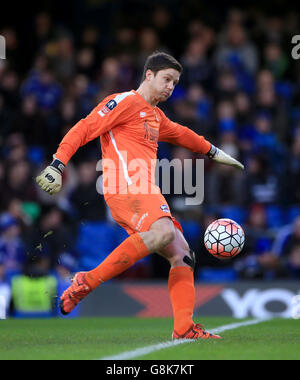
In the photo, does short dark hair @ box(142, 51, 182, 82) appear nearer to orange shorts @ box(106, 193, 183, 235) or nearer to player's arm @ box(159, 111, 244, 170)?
player's arm @ box(159, 111, 244, 170)

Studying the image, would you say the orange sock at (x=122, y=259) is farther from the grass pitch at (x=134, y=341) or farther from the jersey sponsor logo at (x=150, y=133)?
the jersey sponsor logo at (x=150, y=133)

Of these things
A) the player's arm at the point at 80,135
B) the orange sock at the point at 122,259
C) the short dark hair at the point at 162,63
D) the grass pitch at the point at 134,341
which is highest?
the short dark hair at the point at 162,63

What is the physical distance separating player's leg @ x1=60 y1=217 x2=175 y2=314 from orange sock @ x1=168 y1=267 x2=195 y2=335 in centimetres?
40

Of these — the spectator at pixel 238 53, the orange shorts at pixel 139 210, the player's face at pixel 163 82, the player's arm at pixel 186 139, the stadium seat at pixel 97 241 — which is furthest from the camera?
the spectator at pixel 238 53

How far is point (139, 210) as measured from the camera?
6055 millimetres

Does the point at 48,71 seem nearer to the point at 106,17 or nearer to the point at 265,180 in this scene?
the point at 106,17

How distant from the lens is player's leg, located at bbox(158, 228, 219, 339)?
6.07m

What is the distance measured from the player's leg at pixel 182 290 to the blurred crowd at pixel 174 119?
4061 millimetres

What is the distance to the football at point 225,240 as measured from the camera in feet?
21.2

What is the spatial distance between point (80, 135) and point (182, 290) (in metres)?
1.41

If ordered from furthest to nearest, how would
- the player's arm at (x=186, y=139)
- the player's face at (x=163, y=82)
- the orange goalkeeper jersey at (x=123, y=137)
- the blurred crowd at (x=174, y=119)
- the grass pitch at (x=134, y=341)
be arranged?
1. the blurred crowd at (x=174, y=119)
2. the player's arm at (x=186, y=139)
3. the player's face at (x=163, y=82)
4. the orange goalkeeper jersey at (x=123, y=137)
5. the grass pitch at (x=134, y=341)

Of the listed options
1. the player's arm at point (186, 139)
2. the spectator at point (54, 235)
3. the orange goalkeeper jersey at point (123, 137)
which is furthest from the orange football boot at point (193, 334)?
the spectator at point (54, 235)

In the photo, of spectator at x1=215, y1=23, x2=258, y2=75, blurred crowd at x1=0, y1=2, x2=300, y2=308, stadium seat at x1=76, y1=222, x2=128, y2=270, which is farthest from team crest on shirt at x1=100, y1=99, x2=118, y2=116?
spectator at x1=215, y1=23, x2=258, y2=75
